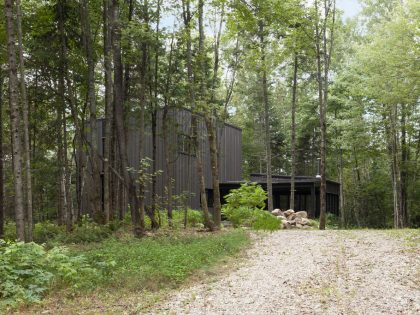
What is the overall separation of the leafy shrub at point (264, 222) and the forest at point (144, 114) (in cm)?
5

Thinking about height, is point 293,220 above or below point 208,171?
below

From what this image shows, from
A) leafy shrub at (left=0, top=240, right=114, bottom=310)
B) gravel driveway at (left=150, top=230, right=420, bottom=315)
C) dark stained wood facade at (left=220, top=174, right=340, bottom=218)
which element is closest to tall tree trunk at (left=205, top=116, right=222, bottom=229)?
gravel driveway at (left=150, top=230, right=420, bottom=315)

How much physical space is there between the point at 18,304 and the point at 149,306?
5.56ft

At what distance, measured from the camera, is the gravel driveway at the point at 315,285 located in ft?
18.0

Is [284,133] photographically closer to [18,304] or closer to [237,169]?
[237,169]

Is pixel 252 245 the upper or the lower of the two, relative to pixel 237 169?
lower

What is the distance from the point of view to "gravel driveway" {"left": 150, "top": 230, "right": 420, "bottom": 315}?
18.0ft

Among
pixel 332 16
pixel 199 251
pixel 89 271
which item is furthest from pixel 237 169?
pixel 89 271

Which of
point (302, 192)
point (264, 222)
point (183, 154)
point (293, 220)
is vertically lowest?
point (293, 220)

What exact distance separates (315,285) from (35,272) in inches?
166

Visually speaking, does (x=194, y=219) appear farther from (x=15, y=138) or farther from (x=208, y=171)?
(x=208, y=171)

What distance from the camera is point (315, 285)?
21.6 feet

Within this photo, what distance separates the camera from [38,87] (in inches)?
592

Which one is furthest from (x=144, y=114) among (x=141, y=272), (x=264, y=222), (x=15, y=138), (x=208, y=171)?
(x=208, y=171)
